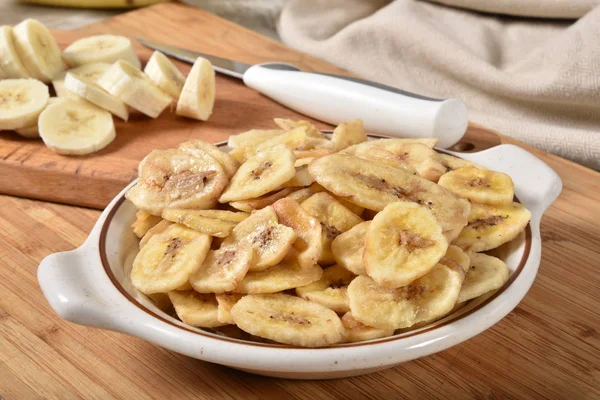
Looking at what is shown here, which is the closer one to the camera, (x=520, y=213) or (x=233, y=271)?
(x=233, y=271)

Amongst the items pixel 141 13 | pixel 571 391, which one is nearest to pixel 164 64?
pixel 141 13

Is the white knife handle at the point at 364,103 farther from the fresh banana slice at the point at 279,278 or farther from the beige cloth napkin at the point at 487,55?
the fresh banana slice at the point at 279,278

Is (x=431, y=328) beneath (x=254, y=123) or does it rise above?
above

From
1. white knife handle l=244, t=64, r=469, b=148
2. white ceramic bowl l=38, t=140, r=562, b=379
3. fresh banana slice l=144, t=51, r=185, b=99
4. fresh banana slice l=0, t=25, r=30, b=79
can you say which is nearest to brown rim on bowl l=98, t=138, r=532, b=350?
white ceramic bowl l=38, t=140, r=562, b=379

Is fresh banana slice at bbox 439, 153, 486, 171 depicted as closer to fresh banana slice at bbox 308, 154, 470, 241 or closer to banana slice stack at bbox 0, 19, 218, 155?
fresh banana slice at bbox 308, 154, 470, 241

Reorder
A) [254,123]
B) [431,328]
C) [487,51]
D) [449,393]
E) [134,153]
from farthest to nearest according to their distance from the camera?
[487,51] → [254,123] → [134,153] → [449,393] → [431,328]

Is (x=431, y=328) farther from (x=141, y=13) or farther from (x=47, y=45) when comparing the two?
(x=141, y=13)

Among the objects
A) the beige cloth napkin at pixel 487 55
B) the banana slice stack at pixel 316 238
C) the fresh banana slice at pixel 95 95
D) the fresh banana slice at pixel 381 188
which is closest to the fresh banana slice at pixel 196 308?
the banana slice stack at pixel 316 238

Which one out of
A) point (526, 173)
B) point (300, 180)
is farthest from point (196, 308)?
point (526, 173)
